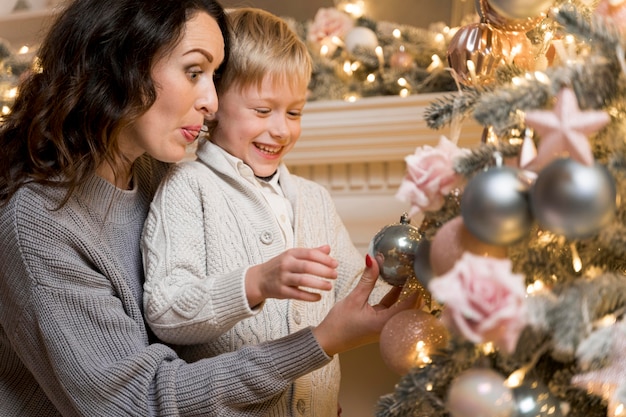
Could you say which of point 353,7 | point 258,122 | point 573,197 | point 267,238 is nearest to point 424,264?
point 573,197

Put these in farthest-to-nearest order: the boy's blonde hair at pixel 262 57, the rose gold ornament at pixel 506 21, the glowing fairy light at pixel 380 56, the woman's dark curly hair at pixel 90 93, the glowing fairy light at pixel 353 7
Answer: the glowing fairy light at pixel 353 7
the glowing fairy light at pixel 380 56
the boy's blonde hair at pixel 262 57
the woman's dark curly hair at pixel 90 93
the rose gold ornament at pixel 506 21

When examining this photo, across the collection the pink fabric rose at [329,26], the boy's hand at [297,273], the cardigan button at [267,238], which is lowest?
the cardigan button at [267,238]

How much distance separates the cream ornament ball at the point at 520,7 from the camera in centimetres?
86

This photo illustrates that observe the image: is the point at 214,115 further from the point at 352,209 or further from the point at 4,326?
the point at 352,209

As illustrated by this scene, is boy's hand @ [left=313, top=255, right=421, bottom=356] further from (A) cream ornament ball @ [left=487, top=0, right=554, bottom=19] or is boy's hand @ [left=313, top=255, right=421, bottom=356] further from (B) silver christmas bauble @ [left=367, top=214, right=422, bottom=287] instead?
(A) cream ornament ball @ [left=487, top=0, right=554, bottom=19]

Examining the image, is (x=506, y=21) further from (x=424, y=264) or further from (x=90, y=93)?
(x=90, y=93)

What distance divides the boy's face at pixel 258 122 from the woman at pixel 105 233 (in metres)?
0.10

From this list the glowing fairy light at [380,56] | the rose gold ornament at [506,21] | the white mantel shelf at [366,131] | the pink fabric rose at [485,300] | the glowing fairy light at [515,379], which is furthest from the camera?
the glowing fairy light at [380,56]

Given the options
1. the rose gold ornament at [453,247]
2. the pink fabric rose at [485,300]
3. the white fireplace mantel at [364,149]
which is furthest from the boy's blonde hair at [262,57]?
the pink fabric rose at [485,300]

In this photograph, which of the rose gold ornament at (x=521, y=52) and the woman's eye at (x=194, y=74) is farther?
the woman's eye at (x=194, y=74)

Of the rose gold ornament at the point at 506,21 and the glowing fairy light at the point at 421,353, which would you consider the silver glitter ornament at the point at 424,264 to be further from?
the rose gold ornament at the point at 506,21

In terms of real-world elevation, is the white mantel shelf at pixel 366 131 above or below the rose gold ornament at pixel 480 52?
below

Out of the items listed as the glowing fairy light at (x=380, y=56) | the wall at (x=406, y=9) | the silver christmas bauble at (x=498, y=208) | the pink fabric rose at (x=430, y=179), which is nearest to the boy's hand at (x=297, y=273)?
the pink fabric rose at (x=430, y=179)

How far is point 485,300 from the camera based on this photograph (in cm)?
63
